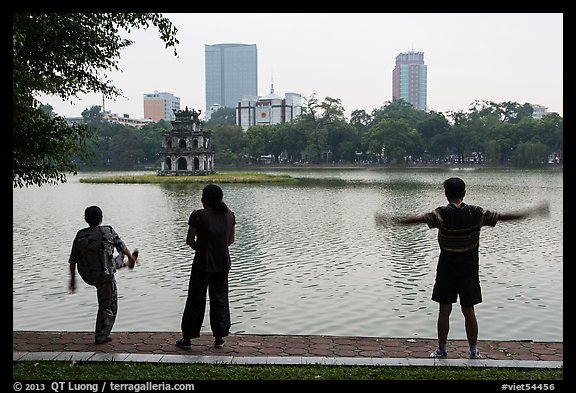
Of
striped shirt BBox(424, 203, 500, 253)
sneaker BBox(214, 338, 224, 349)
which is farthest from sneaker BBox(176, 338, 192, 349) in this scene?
striped shirt BBox(424, 203, 500, 253)

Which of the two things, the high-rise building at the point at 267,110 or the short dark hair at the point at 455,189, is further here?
the high-rise building at the point at 267,110

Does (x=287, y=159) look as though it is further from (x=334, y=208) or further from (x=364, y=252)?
(x=364, y=252)

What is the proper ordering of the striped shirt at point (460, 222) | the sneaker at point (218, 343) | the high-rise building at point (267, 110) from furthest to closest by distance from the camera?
the high-rise building at point (267, 110) < the sneaker at point (218, 343) < the striped shirt at point (460, 222)

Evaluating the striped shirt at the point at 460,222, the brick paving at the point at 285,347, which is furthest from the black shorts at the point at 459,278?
the brick paving at the point at 285,347

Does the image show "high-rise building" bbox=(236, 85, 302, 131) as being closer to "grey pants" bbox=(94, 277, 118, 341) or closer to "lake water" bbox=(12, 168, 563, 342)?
"lake water" bbox=(12, 168, 563, 342)

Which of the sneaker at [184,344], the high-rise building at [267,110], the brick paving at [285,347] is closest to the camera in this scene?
the brick paving at [285,347]

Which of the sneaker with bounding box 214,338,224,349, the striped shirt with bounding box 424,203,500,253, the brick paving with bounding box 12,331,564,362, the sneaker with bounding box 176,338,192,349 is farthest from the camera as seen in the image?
the sneaker with bounding box 214,338,224,349

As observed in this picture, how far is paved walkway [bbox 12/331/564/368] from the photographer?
213 inches

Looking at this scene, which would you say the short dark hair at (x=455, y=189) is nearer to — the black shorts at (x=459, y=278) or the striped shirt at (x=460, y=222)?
the striped shirt at (x=460, y=222)

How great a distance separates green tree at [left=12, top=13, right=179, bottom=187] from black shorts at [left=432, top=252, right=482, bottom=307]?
183 inches

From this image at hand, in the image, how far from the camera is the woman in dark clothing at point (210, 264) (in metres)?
6.05

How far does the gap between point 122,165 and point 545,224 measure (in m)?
80.9

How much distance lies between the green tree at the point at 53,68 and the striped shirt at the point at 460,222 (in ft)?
14.4
